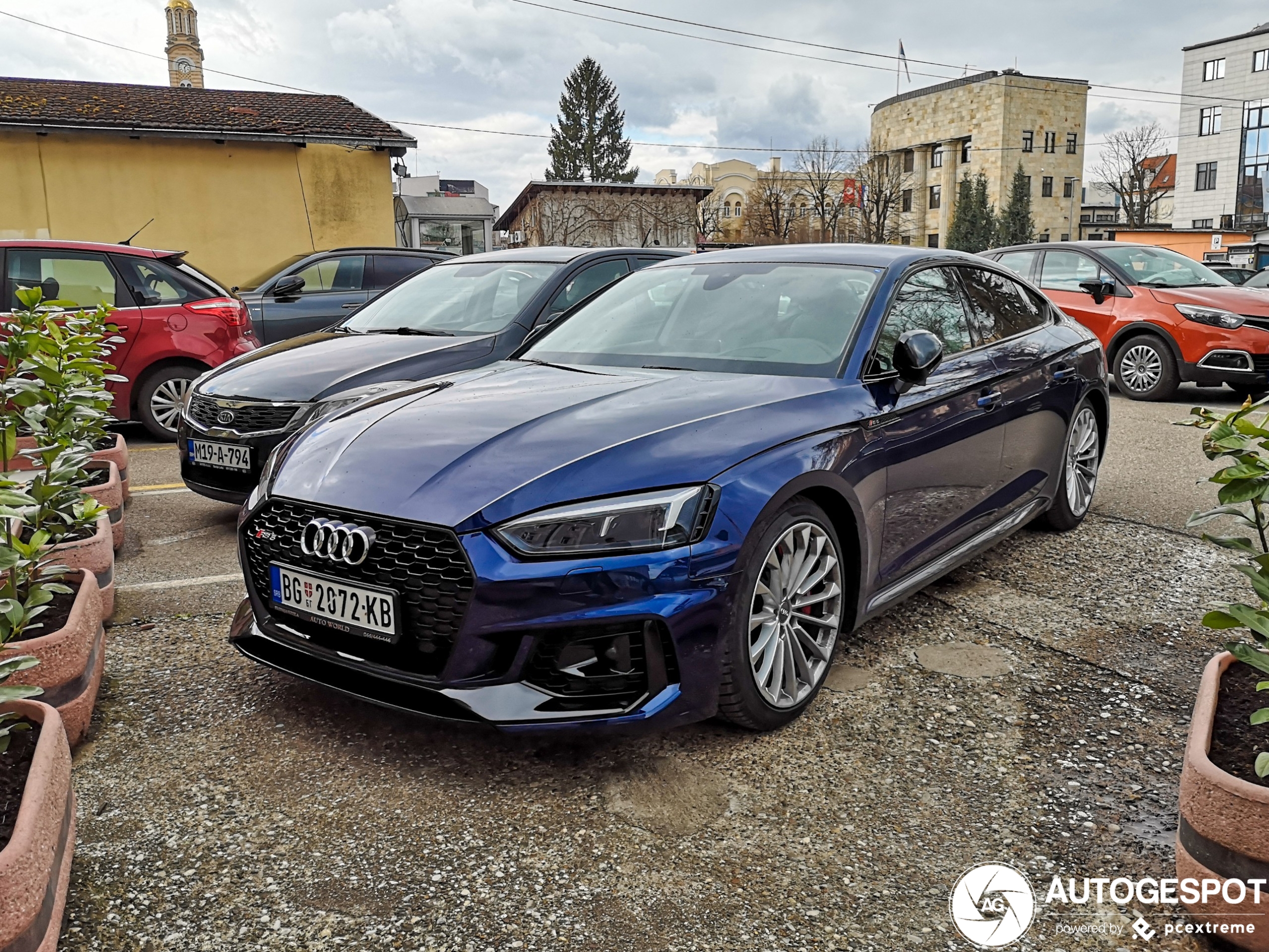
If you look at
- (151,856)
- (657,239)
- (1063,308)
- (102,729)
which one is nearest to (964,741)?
(151,856)

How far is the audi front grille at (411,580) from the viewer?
267 cm

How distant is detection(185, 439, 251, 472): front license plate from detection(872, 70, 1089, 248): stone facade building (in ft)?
249

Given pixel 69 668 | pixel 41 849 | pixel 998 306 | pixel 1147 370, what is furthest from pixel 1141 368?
pixel 41 849

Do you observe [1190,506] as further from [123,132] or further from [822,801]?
[123,132]

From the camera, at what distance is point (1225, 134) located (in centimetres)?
7000

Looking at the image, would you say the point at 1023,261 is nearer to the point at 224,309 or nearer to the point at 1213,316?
the point at 1213,316

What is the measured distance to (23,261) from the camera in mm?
8086

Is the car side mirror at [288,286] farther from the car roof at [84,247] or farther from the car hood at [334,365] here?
the car hood at [334,365]

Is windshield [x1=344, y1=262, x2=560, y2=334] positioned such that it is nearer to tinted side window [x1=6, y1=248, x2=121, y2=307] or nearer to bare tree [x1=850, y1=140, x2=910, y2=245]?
tinted side window [x1=6, y1=248, x2=121, y2=307]

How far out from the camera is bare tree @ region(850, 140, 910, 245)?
74.0 metres

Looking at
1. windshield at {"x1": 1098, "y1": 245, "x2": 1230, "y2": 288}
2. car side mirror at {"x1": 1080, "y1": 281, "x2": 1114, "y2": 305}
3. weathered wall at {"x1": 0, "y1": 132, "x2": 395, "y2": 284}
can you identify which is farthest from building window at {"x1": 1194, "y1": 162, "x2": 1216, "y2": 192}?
car side mirror at {"x1": 1080, "y1": 281, "x2": 1114, "y2": 305}

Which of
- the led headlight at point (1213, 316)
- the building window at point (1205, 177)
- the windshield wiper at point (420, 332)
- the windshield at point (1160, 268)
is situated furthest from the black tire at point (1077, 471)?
the building window at point (1205, 177)

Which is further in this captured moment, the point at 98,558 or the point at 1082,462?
the point at 1082,462

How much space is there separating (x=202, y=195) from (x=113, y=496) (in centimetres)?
1518
